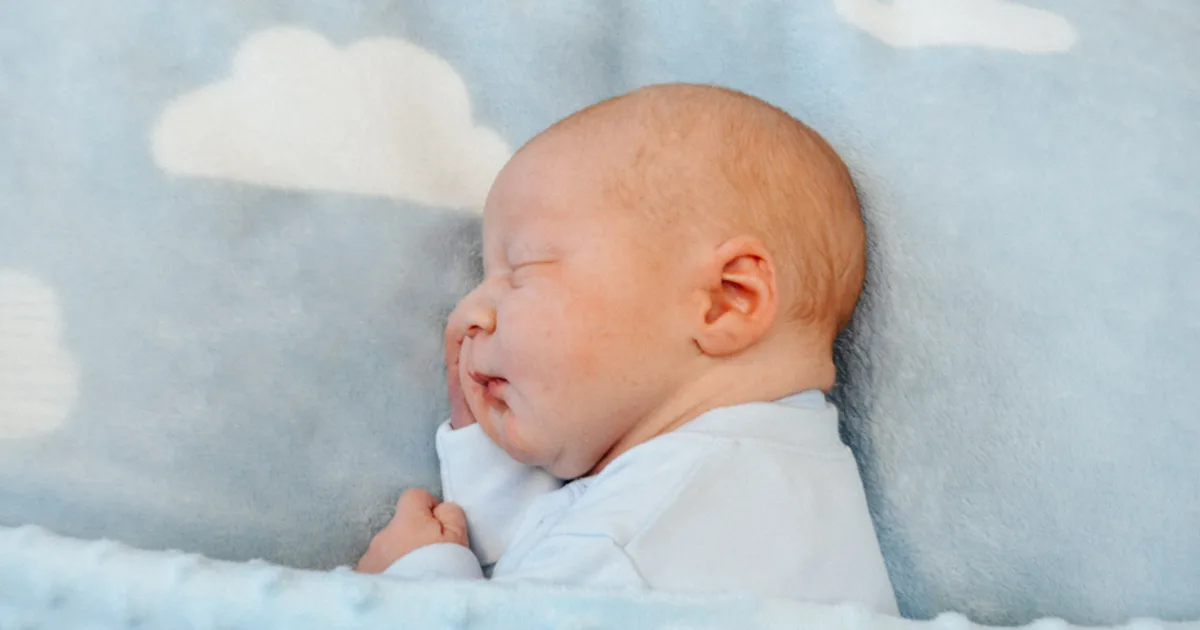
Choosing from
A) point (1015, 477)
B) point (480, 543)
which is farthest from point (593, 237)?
point (1015, 477)

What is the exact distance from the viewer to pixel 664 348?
0.94 m

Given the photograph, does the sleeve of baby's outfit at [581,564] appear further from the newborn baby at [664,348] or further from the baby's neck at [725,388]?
the baby's neck at [725,388]

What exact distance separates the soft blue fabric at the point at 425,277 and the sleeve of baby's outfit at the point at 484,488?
0.04 metres

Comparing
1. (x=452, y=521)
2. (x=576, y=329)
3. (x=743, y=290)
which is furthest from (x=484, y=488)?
(x=743, y=290)

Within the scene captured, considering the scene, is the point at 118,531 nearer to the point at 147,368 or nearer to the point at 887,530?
the point at 147,368

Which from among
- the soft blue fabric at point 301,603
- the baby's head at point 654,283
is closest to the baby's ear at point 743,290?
the baby's head at point 654,283

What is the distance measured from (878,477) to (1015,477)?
13cm

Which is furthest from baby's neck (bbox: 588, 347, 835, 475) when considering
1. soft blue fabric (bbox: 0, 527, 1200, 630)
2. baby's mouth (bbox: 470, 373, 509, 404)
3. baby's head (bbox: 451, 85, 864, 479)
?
soft blue fabric (bbox: 0, 527, 1200, 630)

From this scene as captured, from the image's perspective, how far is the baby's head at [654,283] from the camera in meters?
0.94

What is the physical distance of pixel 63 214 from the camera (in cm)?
98

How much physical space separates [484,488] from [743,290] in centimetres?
33

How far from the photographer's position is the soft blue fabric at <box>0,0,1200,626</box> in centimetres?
93

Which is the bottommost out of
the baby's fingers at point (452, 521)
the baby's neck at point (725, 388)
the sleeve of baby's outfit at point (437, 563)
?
the baby's fingers at point (452, 521)

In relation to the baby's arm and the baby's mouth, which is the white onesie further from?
the baby's mouth
